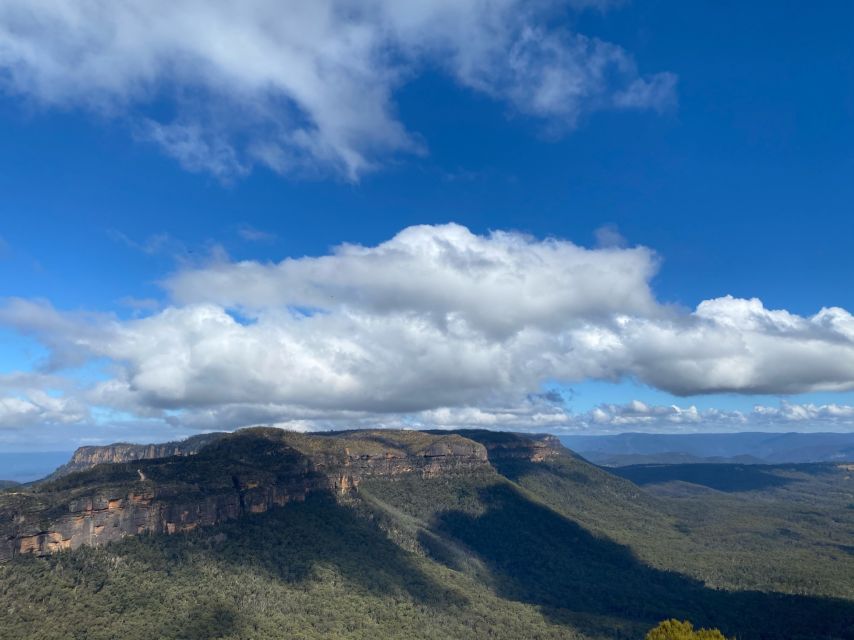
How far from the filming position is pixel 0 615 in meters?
120

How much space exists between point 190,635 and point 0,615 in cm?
3600

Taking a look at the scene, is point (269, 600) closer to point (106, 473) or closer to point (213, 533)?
point (213, 533)

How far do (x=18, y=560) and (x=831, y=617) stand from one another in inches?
8920

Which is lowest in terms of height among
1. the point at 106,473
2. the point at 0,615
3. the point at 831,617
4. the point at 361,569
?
the point at 831,617

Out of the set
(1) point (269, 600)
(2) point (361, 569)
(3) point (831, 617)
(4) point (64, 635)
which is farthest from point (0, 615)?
(3) point (831, 617)

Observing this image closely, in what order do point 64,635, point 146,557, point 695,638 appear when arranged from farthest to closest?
point 146,557, point 64,635, point 695,638

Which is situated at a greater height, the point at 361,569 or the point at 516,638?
the point at 361,569

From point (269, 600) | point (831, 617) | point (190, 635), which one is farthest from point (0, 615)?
point (831, 617)

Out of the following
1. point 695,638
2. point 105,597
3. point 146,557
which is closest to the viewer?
point 695,638

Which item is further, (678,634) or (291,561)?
(291,561)

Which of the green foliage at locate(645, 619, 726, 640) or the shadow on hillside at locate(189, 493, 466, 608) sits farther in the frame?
the shadow on hillside at locate(189, 493, 466, 608)

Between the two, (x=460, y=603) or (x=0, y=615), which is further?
(x=460, y=603)

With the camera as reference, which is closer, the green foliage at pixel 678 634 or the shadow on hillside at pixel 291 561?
the green foliage at pixel 678 634

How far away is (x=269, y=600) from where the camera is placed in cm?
15762
